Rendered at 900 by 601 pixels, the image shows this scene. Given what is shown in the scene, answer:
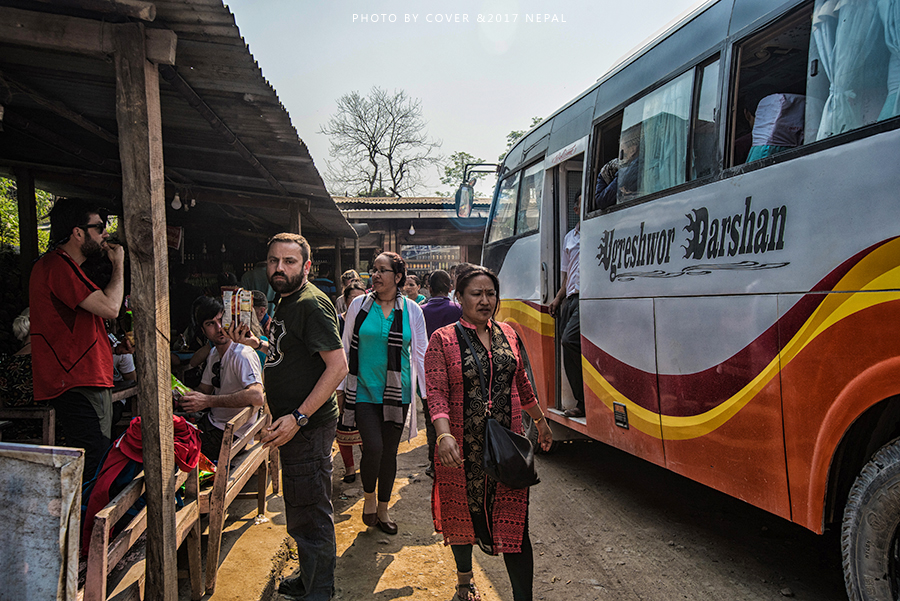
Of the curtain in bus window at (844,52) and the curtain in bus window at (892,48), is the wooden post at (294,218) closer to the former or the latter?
the curtain in bus window at (844,52)

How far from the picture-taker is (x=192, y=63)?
116 inches

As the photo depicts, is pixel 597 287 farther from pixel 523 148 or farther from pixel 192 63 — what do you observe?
pixel 192 63

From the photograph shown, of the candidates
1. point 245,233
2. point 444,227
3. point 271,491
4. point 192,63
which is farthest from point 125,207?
point 444,227

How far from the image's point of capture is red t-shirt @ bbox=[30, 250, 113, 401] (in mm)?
2801

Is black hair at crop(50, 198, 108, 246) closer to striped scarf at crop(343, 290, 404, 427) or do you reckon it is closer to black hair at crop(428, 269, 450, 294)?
striped scarf at crop(343, 290, 404, 427)

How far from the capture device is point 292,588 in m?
3.08

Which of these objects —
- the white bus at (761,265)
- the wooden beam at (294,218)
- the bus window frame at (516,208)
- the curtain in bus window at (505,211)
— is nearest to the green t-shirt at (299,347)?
the white bus at (761,265)

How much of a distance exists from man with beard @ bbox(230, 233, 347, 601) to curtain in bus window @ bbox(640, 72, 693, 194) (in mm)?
2261

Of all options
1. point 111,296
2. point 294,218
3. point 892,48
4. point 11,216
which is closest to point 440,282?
point 294,218

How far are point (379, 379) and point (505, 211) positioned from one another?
327 centimetres

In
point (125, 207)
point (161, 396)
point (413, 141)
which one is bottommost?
point (161, 396)

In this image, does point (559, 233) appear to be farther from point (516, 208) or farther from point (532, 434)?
point (532, 434)

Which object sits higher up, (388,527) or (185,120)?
(185,120)

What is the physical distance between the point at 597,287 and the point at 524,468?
2.01 metres
